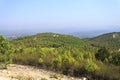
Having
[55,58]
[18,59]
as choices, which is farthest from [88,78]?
[18,59]

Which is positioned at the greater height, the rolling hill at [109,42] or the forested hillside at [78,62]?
the forested hillside at [78,62]

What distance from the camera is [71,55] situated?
24453 millimetres

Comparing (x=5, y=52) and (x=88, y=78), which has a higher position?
(x=5, y=52)

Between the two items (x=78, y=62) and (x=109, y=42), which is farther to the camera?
(x=109, y=42)

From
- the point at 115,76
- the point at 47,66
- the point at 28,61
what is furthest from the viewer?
the point at 28,61

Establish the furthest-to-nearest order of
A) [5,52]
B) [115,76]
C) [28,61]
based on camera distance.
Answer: [28,61]
[5,52]
[115,76]

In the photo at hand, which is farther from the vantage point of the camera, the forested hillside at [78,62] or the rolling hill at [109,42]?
the rolling hill at [109,42]

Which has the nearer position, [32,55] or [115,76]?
[115,76]

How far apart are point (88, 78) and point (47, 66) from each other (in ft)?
15.6

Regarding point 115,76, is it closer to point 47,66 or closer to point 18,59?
point 47,66

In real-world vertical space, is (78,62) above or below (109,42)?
above

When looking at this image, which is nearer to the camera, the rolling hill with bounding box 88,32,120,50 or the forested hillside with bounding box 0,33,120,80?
the forested hillside with bounding box 0,33,120,80

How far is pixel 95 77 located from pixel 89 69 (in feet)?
2.37

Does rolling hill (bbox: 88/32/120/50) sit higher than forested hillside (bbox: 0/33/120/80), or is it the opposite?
forested hillside (bbox: 0/33/120/80)
